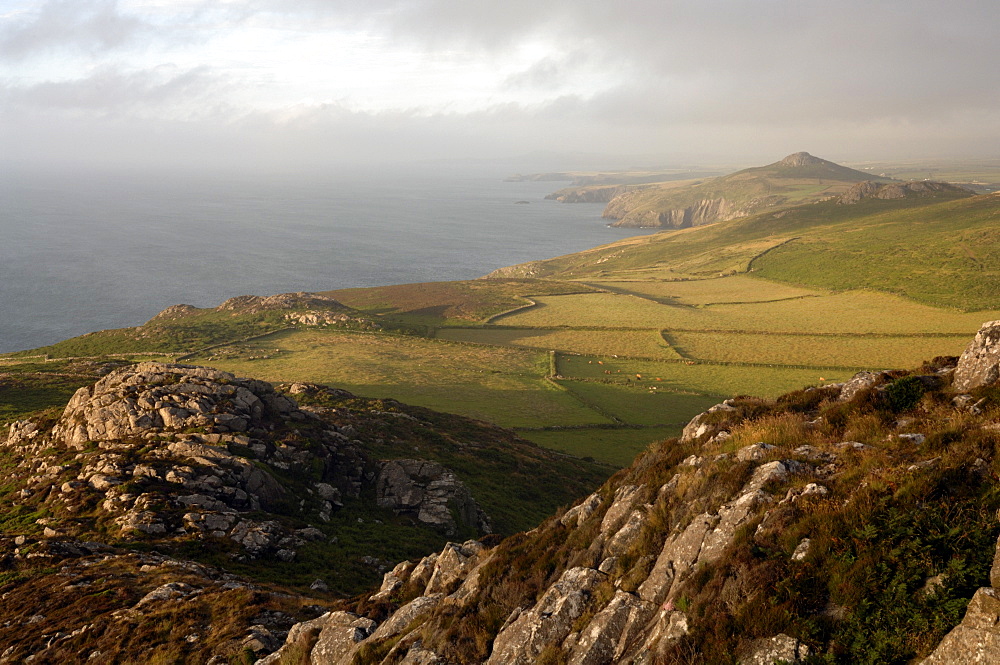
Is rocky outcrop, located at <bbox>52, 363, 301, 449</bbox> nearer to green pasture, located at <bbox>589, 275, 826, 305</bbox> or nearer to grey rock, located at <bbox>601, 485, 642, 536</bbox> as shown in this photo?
grey rock, located at <bbox>601, 485, 642, 536</bbox>

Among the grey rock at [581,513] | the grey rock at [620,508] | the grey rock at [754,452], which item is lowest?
the grey rock at [581,513]

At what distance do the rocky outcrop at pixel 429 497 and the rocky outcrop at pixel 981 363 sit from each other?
28.4 meters

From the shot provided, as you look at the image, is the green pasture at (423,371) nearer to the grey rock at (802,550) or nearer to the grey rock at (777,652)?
the grey rock at (802,550)

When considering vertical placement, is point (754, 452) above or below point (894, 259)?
above

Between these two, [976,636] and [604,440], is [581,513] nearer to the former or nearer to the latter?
[976,636]

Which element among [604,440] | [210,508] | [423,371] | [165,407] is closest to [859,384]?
[210,508]

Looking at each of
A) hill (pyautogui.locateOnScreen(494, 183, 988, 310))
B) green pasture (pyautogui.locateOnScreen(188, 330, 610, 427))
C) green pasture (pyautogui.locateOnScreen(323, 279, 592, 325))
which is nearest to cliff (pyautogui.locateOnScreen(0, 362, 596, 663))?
green pasture (pyautogui.locateOnScreen(188, 330, 610, 427))

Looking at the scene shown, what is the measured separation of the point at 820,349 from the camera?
88.8 meters

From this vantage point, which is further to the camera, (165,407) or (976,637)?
(165,407)

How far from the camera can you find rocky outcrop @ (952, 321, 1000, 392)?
53.3 feet

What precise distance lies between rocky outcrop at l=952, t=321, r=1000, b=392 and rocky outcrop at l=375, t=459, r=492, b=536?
2838 cm

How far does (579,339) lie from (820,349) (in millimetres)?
37106

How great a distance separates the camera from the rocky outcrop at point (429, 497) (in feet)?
126

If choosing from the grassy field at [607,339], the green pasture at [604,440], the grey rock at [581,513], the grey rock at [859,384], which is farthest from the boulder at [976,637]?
the grassy field at [607,339]
